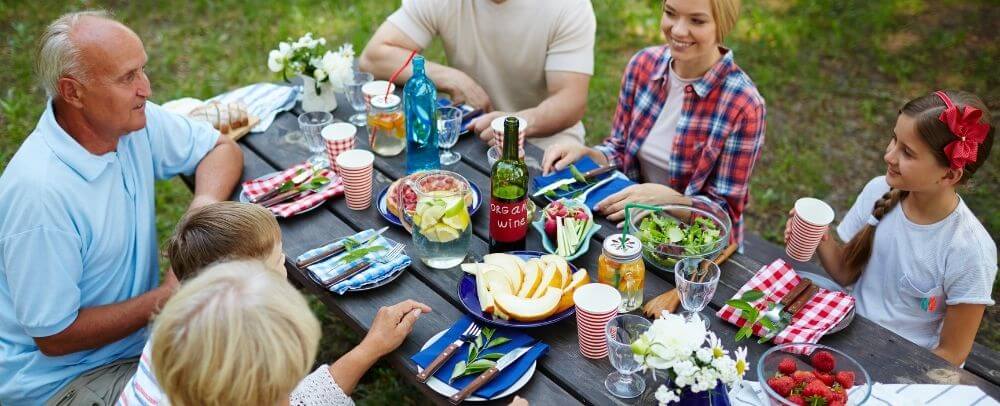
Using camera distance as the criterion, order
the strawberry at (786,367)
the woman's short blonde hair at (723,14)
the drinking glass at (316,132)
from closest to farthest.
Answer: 1. the strawberry at (786,367)
2. the woman's short blonde hair at (723,14)
3. the drinking glass at (316,132)

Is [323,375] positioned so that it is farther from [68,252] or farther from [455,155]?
[455,155]

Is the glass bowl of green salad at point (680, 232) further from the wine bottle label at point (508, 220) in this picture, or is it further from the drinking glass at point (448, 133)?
the drinking glass at point (448, 133)

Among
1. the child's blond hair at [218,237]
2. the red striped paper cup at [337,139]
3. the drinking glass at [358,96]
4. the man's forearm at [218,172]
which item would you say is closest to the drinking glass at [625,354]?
the child's blond hair at [218,237]

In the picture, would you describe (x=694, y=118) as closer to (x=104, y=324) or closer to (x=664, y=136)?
(x=664, y=136)

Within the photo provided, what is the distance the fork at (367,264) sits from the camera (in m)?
2.37

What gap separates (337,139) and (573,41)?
4.34 feet

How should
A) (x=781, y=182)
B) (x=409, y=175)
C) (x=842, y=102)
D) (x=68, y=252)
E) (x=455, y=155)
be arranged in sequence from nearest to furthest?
(x=68, y=252) → (x=409, y=175) → (x=455, y=155) → (x=781, y=182) → (x=842, y=102)

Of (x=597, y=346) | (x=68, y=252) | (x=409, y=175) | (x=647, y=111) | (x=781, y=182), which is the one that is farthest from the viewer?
(x=781, y=182)

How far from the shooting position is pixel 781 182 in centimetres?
482

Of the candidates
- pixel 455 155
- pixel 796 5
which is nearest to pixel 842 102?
pixel 796 5

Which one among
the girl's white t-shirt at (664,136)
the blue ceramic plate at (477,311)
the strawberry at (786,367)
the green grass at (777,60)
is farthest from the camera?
the green grass at (777,60)

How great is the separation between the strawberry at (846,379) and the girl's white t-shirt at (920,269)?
2.44 ft

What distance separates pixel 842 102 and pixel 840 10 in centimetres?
133

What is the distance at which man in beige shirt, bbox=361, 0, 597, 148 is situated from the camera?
357 centimetres
